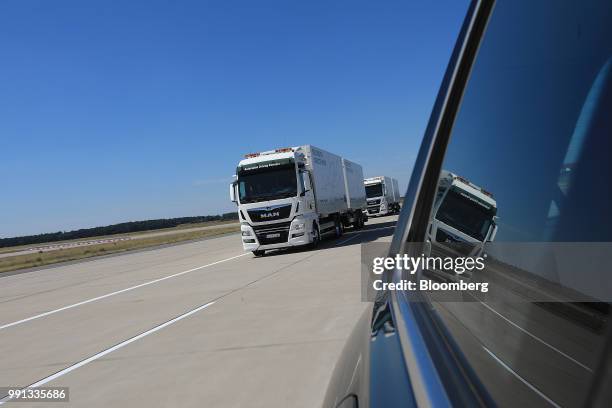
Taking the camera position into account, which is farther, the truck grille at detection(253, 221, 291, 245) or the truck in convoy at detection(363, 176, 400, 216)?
the truck in convoy at detection(363, 176, 400, 216)

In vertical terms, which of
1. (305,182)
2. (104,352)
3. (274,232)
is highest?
(305,182)

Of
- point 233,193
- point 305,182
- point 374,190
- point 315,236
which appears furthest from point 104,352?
point 374,190

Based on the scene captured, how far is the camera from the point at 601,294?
0.62 metres

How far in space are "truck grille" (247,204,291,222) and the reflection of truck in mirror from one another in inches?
620

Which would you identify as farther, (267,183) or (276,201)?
(267,183)

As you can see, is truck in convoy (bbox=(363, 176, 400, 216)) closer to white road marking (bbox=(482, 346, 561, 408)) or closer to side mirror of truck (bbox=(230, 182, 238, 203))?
side mirror of truck (bbox=(230, 182, 238, 203))

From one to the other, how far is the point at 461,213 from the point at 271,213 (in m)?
16.2

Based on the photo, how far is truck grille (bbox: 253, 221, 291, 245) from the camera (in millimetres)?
17484

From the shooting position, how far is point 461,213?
1.35 metres

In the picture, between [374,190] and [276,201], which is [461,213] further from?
[374,190]

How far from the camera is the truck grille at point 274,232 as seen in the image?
17.5m

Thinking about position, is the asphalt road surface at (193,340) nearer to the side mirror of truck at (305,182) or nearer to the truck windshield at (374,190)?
the side mirror of truck at (305,182)

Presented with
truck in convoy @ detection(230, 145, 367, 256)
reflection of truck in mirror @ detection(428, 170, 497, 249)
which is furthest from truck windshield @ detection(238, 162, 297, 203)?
reflection of truck in mirror @ detection(428, 170, 497, 249)

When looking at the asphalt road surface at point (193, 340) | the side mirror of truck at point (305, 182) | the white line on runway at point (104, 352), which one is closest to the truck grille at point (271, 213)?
the side mirror of truck at point (305, 182)
